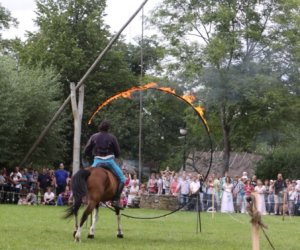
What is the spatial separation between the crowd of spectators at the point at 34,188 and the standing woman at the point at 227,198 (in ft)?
19.7

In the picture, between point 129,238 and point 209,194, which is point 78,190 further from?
point 209,194

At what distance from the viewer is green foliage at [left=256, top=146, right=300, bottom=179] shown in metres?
43.9

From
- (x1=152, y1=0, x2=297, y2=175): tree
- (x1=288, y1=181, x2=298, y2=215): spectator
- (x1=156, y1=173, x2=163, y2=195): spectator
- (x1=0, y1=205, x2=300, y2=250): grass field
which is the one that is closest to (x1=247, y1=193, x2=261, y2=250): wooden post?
(x1=0, y1=205, x2=300, y2=250): grass field

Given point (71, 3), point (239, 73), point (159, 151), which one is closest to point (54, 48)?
point (71, 3)

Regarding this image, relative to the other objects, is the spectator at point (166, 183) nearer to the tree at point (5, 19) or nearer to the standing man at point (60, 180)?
the standing man at point (60, 180)

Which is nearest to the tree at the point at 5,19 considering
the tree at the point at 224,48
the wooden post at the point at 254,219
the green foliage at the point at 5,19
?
the green foliage at the point at 5,19

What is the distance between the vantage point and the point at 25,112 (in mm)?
34094

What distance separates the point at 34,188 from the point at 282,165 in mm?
19673

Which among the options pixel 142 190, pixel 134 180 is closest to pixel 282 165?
pixel 142 190

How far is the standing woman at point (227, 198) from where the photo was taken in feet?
90.7

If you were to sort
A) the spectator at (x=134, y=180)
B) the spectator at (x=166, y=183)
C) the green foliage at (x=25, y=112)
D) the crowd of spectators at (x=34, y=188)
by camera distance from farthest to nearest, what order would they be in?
the green foliage at (x=25, y=112) → the crowd of spectators at (x=34, y=188) → the spectator at (x=166, y=183) → the spectator at (x=134, y=180)

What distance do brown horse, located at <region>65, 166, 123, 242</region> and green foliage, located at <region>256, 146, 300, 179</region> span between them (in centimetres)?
3207

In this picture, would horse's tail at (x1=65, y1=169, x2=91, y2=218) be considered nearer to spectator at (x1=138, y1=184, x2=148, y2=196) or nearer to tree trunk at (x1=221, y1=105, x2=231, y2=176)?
spectator at (x1=138, y1=184, x2=148, y2=196)

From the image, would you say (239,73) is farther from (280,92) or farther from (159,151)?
(159,151)
